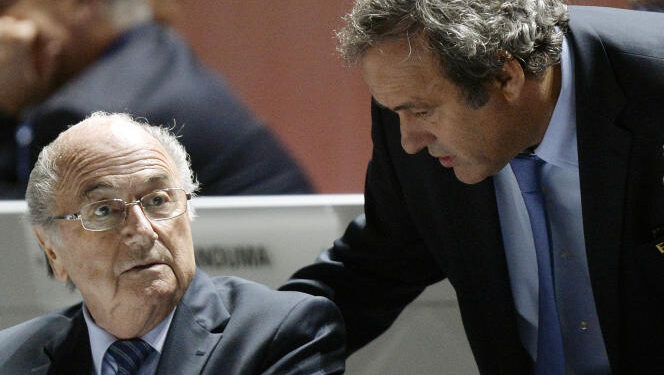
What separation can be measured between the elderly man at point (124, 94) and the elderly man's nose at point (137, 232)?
72 centimetres

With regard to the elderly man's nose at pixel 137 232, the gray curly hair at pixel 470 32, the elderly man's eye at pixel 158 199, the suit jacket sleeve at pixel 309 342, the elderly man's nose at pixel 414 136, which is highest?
the gray curly hair at pixel 470 32

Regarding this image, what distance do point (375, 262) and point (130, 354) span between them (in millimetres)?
688

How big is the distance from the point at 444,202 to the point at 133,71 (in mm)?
1127

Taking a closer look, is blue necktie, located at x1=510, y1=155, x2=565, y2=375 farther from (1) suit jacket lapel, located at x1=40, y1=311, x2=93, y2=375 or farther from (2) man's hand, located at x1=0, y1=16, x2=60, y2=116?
(2) man's hand, located at x1=0, y1=16, x2=60, y2=116

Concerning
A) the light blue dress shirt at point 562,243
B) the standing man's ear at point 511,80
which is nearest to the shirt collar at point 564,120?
the light blue dress shirt at point 562,243

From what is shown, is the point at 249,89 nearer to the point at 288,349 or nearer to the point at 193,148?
the point at 193,148

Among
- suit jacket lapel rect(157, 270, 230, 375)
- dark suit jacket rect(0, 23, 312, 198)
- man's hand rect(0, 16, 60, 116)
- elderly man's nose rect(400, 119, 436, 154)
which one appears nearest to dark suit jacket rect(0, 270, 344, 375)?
suit jacket lapel rect(157, 270, 230, 375)

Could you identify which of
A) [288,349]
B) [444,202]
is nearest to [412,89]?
[444,202]

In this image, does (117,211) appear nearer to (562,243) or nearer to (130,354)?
(130,354)

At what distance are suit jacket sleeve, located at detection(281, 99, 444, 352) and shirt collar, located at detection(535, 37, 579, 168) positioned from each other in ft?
1.48

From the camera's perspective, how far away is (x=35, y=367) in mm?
2359

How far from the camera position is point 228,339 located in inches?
88.4

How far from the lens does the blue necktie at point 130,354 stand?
2311mm

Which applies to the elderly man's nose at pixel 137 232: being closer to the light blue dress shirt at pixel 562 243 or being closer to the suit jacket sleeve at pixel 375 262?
the suit jacket sleeve at pixel 375 262
